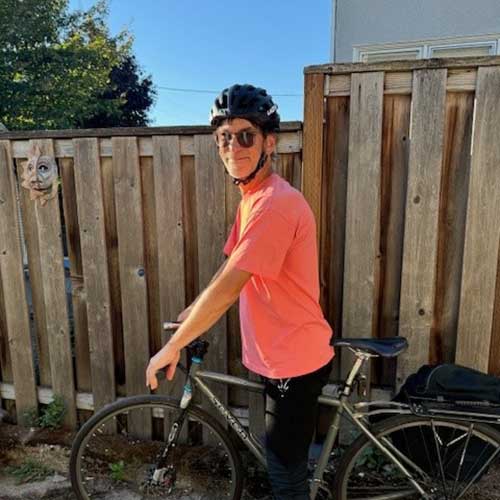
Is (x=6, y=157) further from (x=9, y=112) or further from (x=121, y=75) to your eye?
(x=121, y=75)

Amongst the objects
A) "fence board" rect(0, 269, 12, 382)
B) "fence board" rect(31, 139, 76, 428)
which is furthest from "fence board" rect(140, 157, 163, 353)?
"fence board" rect(0, 269, 12, 382)

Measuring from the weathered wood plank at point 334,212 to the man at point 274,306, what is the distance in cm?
52

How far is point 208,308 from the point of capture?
1418mm

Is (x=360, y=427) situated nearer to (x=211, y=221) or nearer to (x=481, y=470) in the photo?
(x=481, y=470)

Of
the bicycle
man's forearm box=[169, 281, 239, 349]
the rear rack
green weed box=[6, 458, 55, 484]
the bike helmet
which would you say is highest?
the bike helmet

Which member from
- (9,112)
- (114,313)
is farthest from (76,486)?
(9,112)

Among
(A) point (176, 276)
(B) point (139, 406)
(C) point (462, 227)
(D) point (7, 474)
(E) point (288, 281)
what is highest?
(C) point (462, 227)

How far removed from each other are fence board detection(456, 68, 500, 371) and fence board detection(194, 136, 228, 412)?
1.18 m

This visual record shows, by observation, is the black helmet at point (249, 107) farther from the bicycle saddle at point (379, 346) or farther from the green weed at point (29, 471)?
the green weed at point (29, 471)

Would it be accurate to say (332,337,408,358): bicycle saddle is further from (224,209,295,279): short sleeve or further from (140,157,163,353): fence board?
(140,157,163,353): fence board

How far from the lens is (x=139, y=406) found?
1882 mm

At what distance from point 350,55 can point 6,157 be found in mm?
4567

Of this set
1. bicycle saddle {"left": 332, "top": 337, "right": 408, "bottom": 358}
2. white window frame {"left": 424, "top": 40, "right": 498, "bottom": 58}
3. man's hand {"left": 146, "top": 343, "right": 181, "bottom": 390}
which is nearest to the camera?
man's hand {"left": 146, "top": 343, "right": 181, "bottom": 390}

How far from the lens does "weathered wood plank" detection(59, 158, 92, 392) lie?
2.38 m
